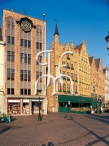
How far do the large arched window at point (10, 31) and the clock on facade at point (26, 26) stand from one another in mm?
2063

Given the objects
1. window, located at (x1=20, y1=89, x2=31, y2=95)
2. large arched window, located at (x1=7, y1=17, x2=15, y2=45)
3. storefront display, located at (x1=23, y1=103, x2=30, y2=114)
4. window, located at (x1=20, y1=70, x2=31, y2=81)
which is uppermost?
large arched window, located at (x1=7, y1=17, x2=15, y2=45)

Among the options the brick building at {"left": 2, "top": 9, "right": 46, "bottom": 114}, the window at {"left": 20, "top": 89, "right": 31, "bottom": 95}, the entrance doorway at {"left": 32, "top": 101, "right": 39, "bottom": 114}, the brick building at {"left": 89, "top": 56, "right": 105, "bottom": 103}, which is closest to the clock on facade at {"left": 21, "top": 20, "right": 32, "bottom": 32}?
the brick building at {"left": 2, "top": 9, "right": 46, "bottom": 114}

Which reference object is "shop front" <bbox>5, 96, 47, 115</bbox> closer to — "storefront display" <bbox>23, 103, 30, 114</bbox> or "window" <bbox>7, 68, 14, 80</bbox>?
"storefront display" <bbox>23, 103, 30, 114</bbox>

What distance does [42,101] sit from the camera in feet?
134

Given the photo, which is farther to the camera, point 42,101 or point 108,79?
point 108,79

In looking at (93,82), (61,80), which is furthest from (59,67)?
(93,82)

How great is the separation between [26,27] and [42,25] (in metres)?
3.99

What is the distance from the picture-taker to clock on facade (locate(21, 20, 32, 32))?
3970 cm

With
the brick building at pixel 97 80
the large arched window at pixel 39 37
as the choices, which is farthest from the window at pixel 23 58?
the brick building at pixel 97 80

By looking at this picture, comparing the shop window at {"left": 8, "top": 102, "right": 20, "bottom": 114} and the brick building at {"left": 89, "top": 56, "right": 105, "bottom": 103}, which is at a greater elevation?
the brick building at {"left": 89, "top": 56, "right": 105, "bottom": 103}

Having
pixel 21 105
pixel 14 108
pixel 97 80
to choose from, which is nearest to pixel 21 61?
pixel 21 105

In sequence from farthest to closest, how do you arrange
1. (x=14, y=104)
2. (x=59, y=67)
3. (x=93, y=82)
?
(x=93, y=82) < (x=59, y=67) < (x=14, y=104)

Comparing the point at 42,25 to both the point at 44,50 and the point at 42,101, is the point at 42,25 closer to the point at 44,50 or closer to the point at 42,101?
the point at 44,50

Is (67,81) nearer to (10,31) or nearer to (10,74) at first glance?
(10,74)
